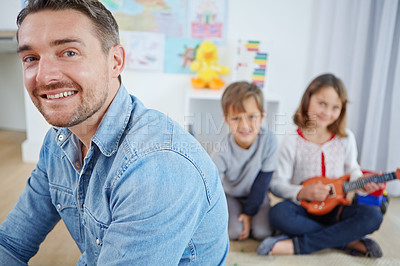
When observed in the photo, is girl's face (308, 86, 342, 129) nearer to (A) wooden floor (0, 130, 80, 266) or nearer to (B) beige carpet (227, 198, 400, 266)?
(B) beige carpet (227, 198, 400, 266)

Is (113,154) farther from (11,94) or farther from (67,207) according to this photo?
(11,94)

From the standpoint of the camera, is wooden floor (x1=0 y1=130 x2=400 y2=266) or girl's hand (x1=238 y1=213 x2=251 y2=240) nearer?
wooden floor (x1=0 y1=130 x2=400 y2=266)

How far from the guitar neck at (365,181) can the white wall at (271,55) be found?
0.51 m

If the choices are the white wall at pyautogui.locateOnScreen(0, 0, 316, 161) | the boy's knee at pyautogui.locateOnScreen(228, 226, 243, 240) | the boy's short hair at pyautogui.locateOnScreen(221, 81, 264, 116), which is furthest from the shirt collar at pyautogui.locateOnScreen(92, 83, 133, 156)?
the white wall at pyautogui.locateOnScreen(0, 0, 316, 161)

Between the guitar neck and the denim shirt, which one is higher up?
the denim shirt

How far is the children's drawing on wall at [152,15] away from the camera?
1.61 meters

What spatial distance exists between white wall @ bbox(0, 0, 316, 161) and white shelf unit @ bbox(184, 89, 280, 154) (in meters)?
0.06

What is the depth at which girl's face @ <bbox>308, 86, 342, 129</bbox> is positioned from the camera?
1171 millimetres

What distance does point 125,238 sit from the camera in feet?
1.52

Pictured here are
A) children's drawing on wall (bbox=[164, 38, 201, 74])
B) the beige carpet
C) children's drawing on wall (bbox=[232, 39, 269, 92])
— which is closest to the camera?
the beige carpet

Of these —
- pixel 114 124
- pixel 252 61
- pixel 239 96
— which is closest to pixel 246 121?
pixel 239 96

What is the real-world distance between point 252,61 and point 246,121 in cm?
53

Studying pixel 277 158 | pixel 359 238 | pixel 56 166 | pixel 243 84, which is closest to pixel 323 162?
pixel 277 158

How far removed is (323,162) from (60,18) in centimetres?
101
